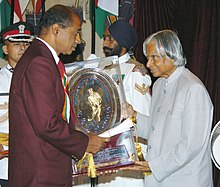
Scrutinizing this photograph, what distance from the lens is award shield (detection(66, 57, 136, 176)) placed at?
7.68ft

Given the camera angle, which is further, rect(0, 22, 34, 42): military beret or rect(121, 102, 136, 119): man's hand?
rect(0, 22, 34, 42): military beret

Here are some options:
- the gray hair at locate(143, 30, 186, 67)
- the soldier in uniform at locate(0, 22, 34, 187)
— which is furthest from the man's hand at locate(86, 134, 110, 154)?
the soldier in uniform at locate(0, 22, 34, 187)

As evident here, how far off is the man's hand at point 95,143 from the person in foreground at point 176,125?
0.37 m

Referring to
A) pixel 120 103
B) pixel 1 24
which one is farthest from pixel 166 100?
pixel 1 24

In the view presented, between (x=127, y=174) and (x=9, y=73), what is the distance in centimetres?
105

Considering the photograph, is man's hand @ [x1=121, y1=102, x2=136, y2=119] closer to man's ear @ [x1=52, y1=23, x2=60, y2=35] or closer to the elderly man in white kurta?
the elderly man in white kurta

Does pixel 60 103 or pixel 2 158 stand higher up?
pixel 60 103

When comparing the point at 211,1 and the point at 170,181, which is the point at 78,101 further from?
the point at 211,1

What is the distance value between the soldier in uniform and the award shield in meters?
0.66

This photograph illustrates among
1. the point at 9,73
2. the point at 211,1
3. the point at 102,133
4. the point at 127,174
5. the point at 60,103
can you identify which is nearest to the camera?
the point at 60,103

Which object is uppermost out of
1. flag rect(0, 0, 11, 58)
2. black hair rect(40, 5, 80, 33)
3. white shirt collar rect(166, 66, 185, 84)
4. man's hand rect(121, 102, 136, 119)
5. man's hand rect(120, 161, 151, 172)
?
flag rect(0, 0, 11, 58)

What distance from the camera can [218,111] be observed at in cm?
391

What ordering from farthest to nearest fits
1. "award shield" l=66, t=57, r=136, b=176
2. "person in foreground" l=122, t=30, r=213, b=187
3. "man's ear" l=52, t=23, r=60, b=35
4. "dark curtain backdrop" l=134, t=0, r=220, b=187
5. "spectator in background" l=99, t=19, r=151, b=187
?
"dark curtain backdrop" l=134, t=0, r=220, b=187, "spectator in background" l=99, t=19, r=151, b=187, "person in foreground" l=122, t=30, r=213, b=187, "award shield" l=66, t=57, r=136, b=176, "man's ear" l=52, t=23, r=60, b=35

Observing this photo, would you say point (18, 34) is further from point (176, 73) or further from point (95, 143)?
point (95, 143)
